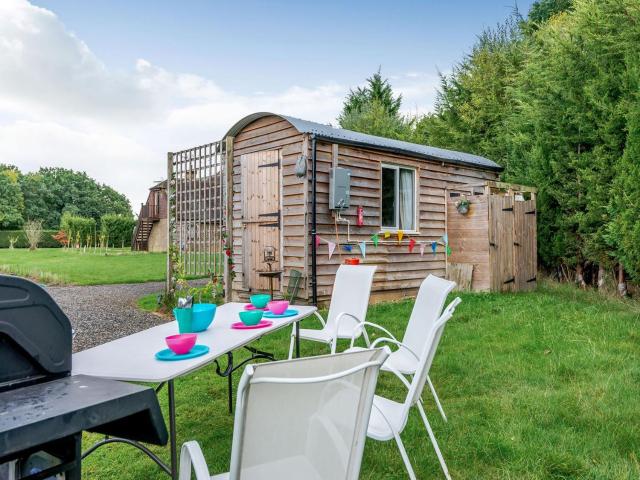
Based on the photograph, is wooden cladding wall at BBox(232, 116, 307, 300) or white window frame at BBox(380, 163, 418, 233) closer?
wooden cladding wall at BBox(232, 116, 307, 300)

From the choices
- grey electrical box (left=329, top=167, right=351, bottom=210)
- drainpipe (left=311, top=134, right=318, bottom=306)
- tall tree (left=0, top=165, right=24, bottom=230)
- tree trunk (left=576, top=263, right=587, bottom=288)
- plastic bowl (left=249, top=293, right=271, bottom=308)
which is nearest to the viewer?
plastic bowl (left=249, top=293, right=271, bottom=308)

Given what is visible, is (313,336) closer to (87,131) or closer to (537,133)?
(537,133)

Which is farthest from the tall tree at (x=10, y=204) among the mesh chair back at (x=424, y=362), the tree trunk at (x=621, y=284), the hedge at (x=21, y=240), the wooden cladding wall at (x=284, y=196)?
the mesh chair back at (x=424, y=362)

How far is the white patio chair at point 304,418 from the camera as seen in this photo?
3.05 feet

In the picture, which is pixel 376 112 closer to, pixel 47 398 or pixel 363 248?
pixel 363 248

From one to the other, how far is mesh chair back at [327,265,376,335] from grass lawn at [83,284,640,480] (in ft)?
1.87

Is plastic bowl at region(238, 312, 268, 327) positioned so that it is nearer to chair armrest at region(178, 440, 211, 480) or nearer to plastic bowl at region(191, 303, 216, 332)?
plastic bowl at region(191, 303, 216, 332)

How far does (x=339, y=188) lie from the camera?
632cm

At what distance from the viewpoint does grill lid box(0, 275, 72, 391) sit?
3.41 feet

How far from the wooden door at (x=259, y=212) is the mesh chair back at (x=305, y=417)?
5640 millimetres

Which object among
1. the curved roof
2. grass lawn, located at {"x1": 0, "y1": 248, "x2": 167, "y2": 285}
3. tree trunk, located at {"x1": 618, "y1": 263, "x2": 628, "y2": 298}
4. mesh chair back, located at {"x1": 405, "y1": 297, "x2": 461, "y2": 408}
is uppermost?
the curved roof


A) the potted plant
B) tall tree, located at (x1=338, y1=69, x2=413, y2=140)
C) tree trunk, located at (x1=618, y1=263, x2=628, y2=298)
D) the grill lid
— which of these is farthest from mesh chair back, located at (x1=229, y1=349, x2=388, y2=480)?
tall tree, located at (x1=338, y1=69, x2=413, y2=140)

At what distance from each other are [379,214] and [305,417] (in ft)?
20.8

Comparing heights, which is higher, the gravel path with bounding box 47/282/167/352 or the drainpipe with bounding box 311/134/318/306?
the drainpipe with bounding box 311/134/318/306
